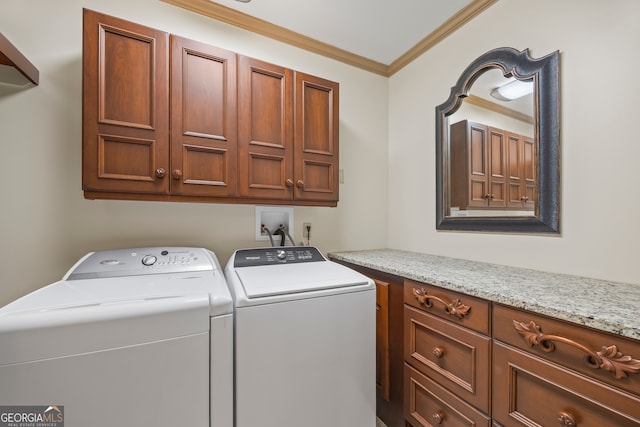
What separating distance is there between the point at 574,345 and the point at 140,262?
5.50 ft

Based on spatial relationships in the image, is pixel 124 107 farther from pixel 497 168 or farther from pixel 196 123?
pixel 497 168

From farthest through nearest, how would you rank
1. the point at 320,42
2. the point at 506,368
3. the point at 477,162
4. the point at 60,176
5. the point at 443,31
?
1. the point at 320,42
2. the point at 443,31
3. the point at 477,162
4. the point at 60,176
5. the point at 506,368

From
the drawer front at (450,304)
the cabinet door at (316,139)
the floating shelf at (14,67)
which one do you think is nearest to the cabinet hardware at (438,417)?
the drawer front at (450,304)

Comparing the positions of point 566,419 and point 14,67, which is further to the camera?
point 14,67

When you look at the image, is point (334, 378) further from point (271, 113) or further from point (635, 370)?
point (271, 113)

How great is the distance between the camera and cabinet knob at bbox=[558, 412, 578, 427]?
76 centimetres

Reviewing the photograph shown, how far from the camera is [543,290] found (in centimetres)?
98

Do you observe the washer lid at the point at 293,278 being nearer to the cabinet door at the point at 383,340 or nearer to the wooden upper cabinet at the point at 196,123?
the cabinet door at the point at 383,340

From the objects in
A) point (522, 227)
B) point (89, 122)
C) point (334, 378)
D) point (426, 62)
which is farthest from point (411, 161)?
point (89, 122)

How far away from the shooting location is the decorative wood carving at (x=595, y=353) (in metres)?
0.67

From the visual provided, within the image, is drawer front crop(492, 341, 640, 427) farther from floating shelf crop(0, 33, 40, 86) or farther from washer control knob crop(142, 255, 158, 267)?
floating shelf crop(0, 33, 40, 86)

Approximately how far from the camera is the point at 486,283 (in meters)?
1.08

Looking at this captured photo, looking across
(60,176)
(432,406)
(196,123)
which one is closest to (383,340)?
(432,406)

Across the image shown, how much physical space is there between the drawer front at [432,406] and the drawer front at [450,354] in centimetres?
3
